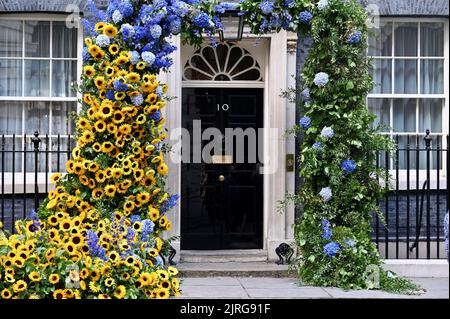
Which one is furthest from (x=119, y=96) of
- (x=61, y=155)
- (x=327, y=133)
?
(x=61, y=155)

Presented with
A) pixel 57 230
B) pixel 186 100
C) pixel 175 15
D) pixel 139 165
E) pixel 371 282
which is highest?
pixel 175 15

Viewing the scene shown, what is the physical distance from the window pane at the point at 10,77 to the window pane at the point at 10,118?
16cm

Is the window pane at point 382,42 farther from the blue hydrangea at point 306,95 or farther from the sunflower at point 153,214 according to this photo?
the sunflower at point 153,214

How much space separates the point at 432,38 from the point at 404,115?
119 cm

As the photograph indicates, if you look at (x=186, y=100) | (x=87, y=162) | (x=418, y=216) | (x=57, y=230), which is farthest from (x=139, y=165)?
(x=418, y=216)

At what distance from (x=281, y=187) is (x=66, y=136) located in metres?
3.13

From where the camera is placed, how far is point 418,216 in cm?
1117

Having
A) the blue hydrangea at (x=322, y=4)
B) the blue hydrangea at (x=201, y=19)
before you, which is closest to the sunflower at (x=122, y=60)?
the blue hydrangea at (x=201, y=19)

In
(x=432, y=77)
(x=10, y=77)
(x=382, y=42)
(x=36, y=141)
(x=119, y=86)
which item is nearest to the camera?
(x=119, y=86)

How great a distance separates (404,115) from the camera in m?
11.6

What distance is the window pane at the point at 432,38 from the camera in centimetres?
1159

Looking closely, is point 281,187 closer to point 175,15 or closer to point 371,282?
point 371,282

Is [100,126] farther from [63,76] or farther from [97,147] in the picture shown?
[63,76]

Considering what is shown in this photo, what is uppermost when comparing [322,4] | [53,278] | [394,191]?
[322,4]
